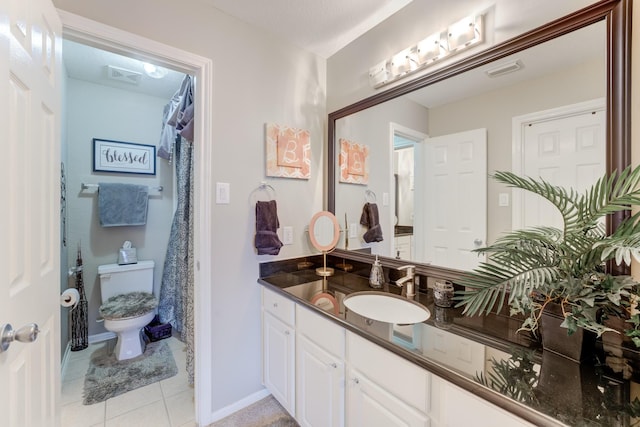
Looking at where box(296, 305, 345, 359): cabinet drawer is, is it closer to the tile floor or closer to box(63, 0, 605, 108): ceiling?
the tile floor

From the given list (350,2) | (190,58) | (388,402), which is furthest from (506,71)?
(190,58)

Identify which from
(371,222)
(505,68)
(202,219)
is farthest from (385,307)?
(505,68)

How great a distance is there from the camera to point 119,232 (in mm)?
2645

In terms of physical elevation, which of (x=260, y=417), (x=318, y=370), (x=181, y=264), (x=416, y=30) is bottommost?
(x=260, y=417)

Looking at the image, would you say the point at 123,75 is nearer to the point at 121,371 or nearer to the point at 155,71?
the point at 155,71

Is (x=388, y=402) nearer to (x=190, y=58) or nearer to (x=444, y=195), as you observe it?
(x=444, y=195)

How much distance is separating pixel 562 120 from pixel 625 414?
3.06ft

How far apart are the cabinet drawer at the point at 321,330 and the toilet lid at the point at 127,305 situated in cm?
157

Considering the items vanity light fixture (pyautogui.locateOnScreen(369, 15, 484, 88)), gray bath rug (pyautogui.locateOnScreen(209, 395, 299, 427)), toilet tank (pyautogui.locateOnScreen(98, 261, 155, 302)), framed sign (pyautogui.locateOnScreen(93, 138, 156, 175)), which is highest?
vanity light fixture (pyautogui.locateOnScreen(369, 15, 484, 88))

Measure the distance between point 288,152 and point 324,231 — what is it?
60cm

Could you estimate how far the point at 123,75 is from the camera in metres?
2.36

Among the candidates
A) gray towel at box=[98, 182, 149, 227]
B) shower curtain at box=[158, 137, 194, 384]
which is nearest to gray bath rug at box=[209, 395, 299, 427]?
shower curtain at box=[158, 137, 194, 384]

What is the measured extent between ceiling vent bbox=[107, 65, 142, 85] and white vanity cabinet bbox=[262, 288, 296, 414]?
2167mm

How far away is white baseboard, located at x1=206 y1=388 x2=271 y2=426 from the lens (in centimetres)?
160
